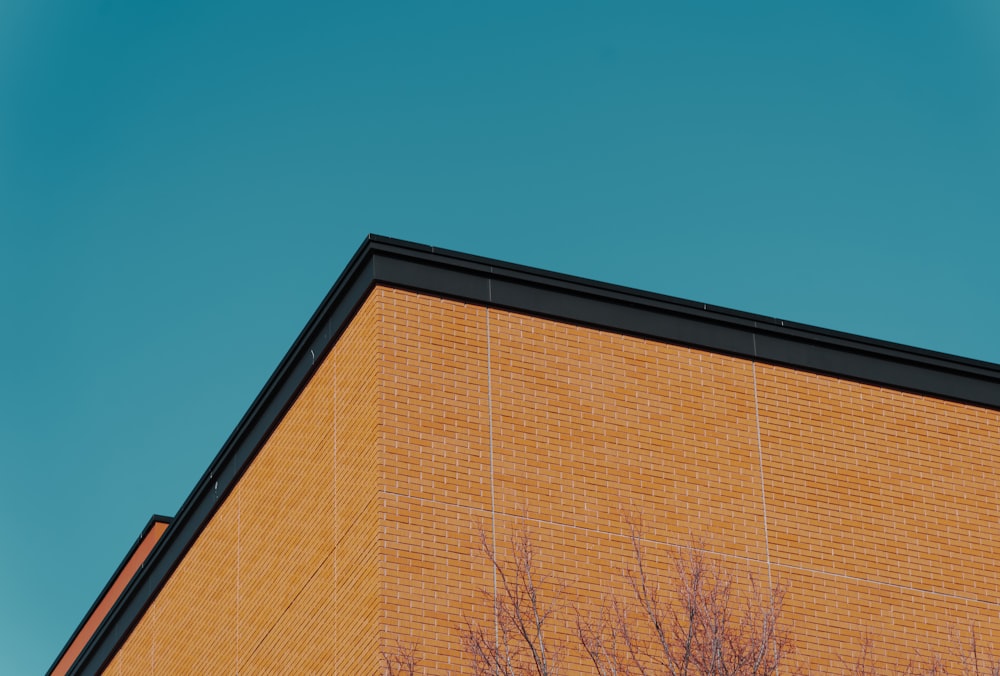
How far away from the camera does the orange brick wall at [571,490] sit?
23.3 meters

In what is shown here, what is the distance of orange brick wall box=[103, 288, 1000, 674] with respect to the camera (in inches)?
918

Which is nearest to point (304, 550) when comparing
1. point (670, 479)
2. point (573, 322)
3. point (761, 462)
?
point (573, 322)

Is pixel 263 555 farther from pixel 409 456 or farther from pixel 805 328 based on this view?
pixel 805 328

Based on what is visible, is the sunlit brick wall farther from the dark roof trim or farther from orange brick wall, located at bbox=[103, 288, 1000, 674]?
the dark roof trim

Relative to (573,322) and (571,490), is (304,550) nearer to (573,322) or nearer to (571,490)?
(571,490)

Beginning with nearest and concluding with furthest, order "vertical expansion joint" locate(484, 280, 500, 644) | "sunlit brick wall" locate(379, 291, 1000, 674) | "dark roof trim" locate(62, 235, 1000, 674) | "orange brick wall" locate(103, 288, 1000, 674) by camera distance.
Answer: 1. "vertical expansion joint" locate(484, 280, 500, 644)
2. "orange brick wall" locate(103, 288, 1000, 674)
3. "sunlit brick wall" locate(379, 291, 1000, 674)
4. "dark roof trim" locate(62, 235, 1000, 674)

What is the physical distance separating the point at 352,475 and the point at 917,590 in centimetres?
838

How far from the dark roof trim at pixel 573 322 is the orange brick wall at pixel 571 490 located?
0.69ft

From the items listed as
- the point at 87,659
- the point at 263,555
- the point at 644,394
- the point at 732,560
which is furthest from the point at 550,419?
the point at 87,659

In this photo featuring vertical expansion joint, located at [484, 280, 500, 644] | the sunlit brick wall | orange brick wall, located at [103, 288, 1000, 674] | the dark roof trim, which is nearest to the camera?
vertical expansion joint, located at [484, 280, 500, 644]

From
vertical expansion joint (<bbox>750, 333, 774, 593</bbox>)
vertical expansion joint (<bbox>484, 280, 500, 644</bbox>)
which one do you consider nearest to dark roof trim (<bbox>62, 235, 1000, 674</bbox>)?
vertical expansion joint (<bbox>750, 333, 774, 593</bbox>)

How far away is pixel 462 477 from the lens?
23.8 metres

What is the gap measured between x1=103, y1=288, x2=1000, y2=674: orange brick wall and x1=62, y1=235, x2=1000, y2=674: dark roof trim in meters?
A: 0.21

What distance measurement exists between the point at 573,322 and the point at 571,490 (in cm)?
261
